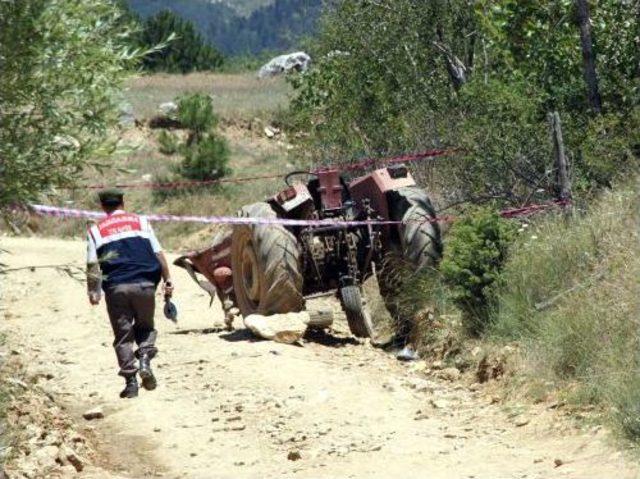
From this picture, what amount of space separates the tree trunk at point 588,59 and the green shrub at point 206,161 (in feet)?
62.4

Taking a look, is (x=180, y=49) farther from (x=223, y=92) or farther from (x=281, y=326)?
(x=281, y=326)

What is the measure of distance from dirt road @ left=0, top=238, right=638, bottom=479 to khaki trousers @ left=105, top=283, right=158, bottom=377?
468 millimetres

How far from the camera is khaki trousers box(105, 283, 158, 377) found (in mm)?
10805

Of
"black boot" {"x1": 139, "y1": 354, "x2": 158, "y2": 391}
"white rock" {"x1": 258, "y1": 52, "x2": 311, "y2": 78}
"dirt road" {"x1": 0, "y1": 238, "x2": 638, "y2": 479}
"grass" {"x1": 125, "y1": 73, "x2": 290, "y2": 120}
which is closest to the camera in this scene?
"dirt road" {"x1": 0, "y1": 238, "x2": 638, "y2": 479}

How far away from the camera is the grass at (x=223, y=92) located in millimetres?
44562

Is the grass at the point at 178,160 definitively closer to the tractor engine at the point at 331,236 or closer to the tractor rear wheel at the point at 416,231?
the tractor engine at the point at 331,236

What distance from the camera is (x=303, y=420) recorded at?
10320 millimetres

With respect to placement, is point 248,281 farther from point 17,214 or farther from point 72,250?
point 72,250

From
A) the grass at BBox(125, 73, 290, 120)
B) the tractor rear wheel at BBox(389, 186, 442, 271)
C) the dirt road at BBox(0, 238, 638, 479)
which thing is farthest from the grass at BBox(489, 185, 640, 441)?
the grass at BBox(125, 73, 290, 120)

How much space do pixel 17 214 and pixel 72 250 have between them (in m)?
15.2

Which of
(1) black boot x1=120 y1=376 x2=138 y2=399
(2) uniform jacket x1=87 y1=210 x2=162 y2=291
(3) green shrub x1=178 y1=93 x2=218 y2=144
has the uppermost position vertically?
(3) green shrub x1=178 y1=93 x2=218 y2=144

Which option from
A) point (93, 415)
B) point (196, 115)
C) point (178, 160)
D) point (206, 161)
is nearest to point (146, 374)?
point (93, 415)

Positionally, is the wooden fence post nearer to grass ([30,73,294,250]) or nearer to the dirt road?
the dirt road

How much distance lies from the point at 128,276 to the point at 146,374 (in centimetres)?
75
